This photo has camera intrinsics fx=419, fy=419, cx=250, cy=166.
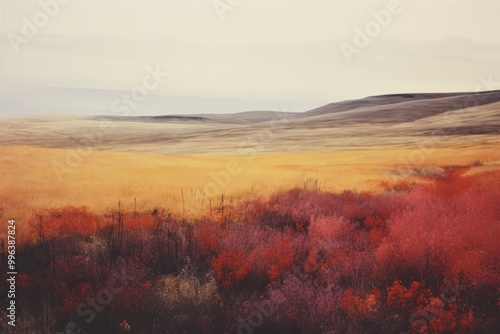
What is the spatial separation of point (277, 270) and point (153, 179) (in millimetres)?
4957

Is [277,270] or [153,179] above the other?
[153,179]

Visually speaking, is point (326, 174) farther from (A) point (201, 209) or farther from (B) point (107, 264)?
(B) point (107, 264)

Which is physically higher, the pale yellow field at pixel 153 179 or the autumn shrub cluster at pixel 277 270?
the pale yellow field at pixel 153 179

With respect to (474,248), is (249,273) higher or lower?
lower

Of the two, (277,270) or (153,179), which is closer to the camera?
(277,270)

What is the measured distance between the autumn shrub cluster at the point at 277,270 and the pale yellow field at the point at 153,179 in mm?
527

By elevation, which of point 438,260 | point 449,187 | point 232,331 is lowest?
point 232,331

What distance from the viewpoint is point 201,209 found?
7008 mm

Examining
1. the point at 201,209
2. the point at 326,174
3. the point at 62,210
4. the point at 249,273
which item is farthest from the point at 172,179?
the point at 249,273

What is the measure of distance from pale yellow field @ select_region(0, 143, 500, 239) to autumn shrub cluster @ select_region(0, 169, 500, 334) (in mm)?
527

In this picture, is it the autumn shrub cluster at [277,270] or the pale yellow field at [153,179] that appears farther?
the pale yellow field at [153,179]

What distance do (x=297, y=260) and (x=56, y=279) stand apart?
263cm

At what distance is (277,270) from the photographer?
4613mm

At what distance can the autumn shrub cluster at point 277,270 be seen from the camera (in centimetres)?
365
